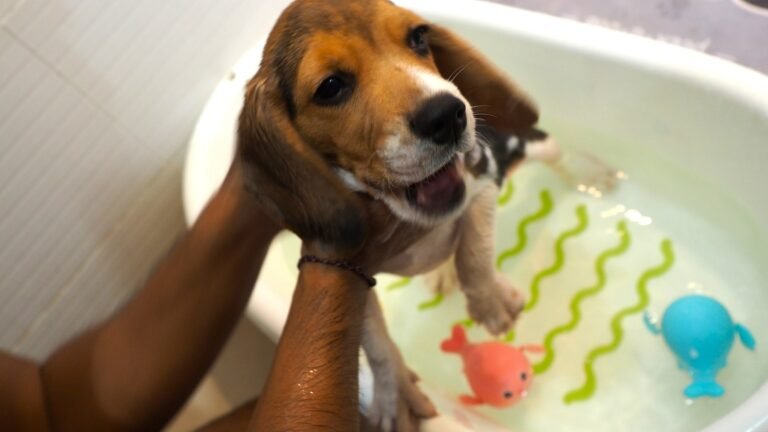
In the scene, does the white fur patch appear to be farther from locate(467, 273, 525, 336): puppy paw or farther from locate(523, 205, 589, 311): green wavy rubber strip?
locate(523, 205, 589, 311): green wavy rubber strip

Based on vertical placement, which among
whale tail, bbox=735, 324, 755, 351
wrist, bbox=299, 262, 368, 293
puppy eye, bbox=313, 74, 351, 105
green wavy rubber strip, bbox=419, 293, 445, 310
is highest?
whale tail, bbox=735, 324, 755, 351

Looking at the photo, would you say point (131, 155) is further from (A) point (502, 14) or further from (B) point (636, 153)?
(B) point (636, 153)

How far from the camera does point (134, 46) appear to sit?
2.03 m

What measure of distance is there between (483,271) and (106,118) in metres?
1.24

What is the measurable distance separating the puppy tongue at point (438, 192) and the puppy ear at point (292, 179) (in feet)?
0.38

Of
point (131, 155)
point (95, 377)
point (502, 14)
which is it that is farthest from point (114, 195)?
point (502, 14)

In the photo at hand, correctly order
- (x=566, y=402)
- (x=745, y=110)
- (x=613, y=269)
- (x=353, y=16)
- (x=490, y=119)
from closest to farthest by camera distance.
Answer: (x=353, y=16), (x=490, y=119), (x=745, y=110), (x=566, y=402), (x=613, y=269)

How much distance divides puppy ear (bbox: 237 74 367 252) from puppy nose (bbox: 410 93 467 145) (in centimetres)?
21

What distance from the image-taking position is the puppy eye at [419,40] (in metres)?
1.26

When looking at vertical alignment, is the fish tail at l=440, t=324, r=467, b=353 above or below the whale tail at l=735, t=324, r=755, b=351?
below

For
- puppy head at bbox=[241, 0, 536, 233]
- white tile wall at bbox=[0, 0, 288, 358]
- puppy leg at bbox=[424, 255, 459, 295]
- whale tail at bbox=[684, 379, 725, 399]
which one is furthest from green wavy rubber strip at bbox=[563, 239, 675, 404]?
white tile wall at bbox=[0, 0, 288, 358]

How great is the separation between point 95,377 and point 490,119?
1.07 meters

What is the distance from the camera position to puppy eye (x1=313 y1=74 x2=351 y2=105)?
1.18 m

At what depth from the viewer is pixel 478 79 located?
147cm
